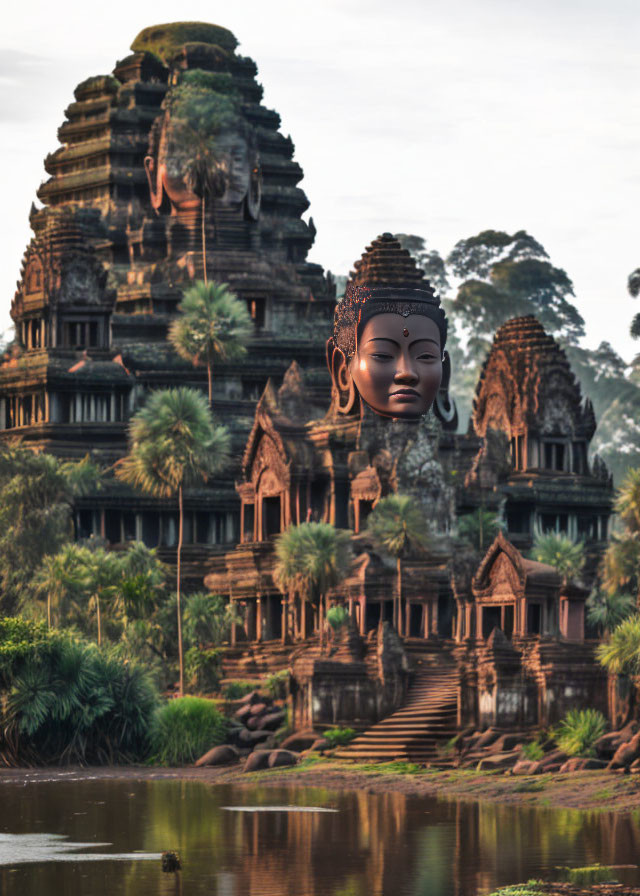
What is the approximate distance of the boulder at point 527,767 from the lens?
199 ft

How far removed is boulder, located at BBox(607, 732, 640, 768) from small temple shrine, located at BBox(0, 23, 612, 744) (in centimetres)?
614

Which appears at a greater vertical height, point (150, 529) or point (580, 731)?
point (150, 529)

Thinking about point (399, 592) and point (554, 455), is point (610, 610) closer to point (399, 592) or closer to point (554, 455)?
point (399, 592)

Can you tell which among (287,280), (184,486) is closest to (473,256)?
(287,280)

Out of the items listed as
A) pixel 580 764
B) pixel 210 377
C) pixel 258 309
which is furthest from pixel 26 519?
pixel 580 764

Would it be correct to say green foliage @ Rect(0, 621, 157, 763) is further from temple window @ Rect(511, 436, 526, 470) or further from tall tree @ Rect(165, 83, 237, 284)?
tall tree @ Rect(165, 83, 237, 284)

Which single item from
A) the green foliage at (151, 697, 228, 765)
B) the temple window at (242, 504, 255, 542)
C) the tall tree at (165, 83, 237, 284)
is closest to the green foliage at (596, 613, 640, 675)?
the green foliage at (151, 697, 228, 765)

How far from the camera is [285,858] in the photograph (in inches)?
1791

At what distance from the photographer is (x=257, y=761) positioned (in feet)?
218

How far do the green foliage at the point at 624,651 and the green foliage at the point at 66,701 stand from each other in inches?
600

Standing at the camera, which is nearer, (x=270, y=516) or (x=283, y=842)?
(x=283, y=842)

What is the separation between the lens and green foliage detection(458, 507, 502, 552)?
83.4m

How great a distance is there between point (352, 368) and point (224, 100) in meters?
86.6

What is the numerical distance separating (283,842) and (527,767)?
1434 cm
